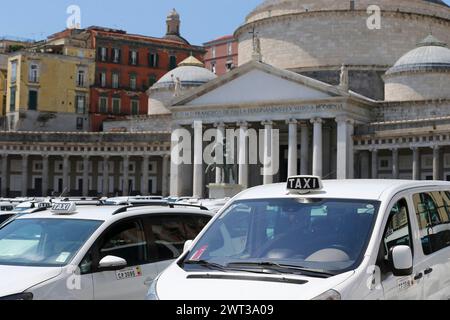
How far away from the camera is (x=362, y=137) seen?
5159 centimetres

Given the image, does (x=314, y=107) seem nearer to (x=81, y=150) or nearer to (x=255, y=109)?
(x=255, y=109)

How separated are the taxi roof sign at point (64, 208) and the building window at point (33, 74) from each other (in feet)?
205

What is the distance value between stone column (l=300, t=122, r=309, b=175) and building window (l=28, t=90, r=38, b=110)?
2936 centimetres

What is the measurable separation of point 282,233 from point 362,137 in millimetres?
45349


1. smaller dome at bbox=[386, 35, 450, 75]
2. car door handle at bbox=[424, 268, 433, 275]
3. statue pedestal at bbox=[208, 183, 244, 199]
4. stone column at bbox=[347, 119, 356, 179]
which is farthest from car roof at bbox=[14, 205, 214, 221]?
smaller dome at bbox=[386, 35, 450, 75]

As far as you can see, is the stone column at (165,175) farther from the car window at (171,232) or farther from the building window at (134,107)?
the car window at (171,232)

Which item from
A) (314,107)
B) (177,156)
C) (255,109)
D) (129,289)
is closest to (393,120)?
(314,107)

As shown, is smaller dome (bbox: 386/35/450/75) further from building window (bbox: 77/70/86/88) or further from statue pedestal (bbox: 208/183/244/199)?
building window (bbox: 77/70/86/88)

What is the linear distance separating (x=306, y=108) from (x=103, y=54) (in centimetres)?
A: 3040

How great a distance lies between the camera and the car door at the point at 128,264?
8.96m

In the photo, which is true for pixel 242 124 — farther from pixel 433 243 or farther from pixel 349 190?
pixel 349 190

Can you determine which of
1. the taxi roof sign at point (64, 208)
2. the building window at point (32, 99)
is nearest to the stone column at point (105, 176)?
the building window at point (32, 99)

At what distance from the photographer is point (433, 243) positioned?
26.0 ft

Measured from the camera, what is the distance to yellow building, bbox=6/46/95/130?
6956cm
